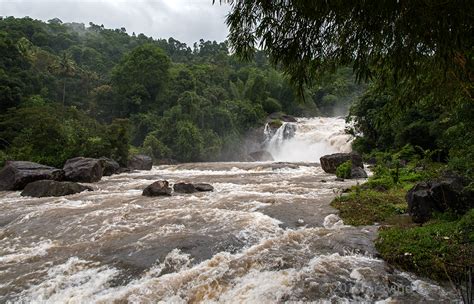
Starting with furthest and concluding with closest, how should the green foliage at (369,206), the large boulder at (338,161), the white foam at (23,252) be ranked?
the large boulder at (338,161) < the green foliage at (369,206) < the white foam at (23,252)

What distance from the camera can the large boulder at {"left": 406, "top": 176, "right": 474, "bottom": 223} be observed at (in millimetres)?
7191

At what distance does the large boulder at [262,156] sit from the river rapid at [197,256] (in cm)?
2480

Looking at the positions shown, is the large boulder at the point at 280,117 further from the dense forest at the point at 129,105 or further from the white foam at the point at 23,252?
the white foam at the point at 23,252

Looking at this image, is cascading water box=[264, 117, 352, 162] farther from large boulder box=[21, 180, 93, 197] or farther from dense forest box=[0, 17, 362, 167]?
large boulder box=[21, 180, 93, 197]

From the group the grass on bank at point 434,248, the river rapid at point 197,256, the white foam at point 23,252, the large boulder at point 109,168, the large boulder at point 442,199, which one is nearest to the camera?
the river rapid at point 197,256

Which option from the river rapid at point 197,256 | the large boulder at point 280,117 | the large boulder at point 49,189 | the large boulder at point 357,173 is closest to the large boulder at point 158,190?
the river rapid at point 197,256

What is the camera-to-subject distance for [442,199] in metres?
7.42

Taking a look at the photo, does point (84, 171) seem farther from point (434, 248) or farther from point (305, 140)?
point (305, 140)

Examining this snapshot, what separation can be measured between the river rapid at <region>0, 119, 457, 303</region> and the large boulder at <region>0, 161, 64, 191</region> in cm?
552

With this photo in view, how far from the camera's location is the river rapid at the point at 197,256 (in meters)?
5.09

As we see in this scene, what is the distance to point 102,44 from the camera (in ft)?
242

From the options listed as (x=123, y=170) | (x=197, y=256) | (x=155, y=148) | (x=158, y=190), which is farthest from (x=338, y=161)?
(x=155, y=148)

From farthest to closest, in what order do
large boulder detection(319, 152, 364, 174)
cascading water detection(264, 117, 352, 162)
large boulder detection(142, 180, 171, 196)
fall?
1. cascading water detection(264, 117, 352, 162)
2. large boulder detection(319, 152, 364, 174)
3. large boulder detection(142, 180, 171, 196)

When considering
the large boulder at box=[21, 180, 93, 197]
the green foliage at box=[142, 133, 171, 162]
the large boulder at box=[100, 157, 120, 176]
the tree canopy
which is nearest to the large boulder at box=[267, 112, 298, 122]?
the green foliage at box=[142, 133, 171, 162]
